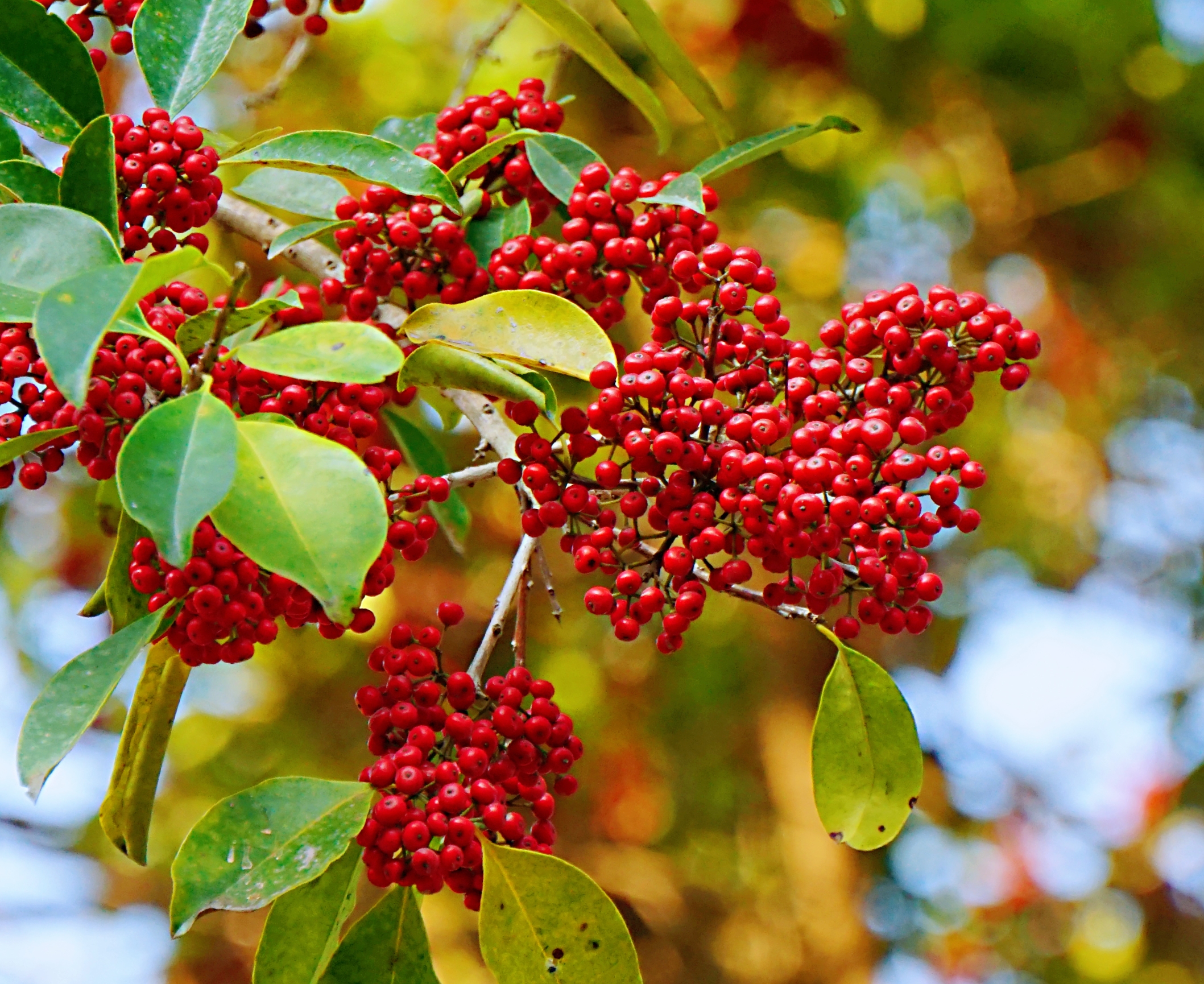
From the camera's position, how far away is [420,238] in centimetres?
96

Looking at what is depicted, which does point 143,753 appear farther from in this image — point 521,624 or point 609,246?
point 609,246

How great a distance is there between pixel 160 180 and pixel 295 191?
0.23 metres

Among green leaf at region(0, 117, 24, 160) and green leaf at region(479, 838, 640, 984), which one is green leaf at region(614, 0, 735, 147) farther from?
green leaf at region(479, 838, 640, 984)

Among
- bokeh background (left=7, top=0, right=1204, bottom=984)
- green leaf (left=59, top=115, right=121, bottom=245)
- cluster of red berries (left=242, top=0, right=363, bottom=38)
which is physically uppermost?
cluster of red berries (left=242, top=0, right=363, bottom=38)

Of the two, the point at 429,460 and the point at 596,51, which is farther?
the point at 429,460

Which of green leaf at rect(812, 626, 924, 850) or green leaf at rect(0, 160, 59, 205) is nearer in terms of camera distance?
green leaf at rect(0, 160, 59, 205)

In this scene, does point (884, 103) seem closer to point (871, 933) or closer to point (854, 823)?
point (871, 933)

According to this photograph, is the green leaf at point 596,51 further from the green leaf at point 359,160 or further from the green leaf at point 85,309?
the green leaf at point 85,309

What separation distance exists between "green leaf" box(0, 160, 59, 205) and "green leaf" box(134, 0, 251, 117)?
164 mm

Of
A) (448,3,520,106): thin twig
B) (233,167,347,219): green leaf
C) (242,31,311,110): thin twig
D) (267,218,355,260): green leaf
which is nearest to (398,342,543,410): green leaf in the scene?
(267,218,355,260): green leaf

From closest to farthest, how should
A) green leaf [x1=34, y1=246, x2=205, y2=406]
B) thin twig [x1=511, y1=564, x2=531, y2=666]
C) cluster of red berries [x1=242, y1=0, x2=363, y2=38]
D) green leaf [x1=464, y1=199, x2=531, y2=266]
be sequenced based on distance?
green leaf [x1=34, y1=246, x2=205, y2=406] → thin twig [x1=511, y1=564, x2=531, y2=666] → green leaf [x1=464, y1=199, x2=531, y2=266] → cluster of red berries [x1=242, y1=0, x2=363, y2=38]

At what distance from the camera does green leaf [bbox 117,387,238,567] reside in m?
0.54

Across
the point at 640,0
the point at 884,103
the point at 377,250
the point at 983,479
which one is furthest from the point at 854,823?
the point at 884,103

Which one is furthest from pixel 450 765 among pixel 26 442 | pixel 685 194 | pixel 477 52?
pixel 477 52
